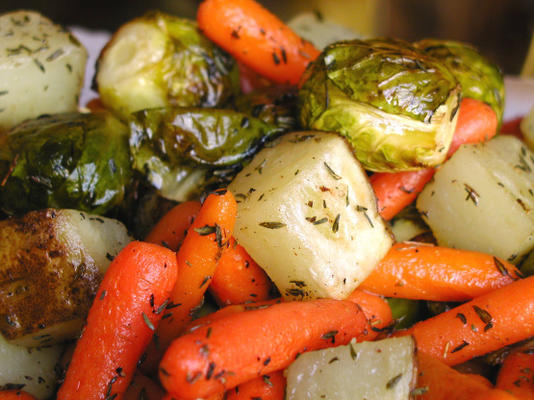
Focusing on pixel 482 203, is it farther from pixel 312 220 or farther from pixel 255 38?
pixel 255 38

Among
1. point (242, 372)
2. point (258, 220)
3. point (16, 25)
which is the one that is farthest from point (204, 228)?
point (16, 25)

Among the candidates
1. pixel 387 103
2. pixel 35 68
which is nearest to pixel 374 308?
pixel 387 103

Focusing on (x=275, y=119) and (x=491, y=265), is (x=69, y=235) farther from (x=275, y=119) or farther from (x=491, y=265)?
(x=491, y=265)

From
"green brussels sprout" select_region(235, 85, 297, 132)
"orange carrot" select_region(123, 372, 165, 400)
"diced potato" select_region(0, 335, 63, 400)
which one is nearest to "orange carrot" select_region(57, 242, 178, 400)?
"orange carrot" select_region(123, 372, 165, 400)

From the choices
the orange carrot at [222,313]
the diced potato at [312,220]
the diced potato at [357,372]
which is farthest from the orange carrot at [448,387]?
the orange carrot at [222,313]

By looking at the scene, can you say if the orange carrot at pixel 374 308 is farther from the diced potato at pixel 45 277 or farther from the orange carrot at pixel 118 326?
the diced potato at pixel 45 277

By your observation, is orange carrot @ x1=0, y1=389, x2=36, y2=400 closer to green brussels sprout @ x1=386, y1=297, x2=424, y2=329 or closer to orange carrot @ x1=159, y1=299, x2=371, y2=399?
orange carrot @ x1=159, y1=299, x2=371, y2=399

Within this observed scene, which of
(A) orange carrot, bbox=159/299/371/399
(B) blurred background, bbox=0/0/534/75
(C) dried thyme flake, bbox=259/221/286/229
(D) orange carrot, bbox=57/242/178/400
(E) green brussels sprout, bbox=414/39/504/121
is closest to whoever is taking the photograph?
(A) orange carrot, bbox=159/299/371/399
